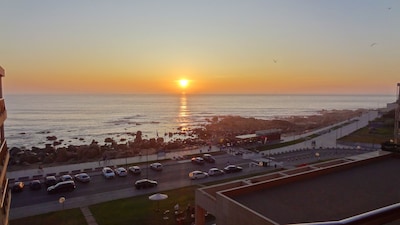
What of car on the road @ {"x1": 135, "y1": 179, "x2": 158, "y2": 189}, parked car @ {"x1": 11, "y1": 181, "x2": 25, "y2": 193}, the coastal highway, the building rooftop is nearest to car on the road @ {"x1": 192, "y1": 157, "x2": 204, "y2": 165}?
the coastal highway

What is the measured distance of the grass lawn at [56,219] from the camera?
15.5m

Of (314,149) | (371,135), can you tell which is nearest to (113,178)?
(314,149)

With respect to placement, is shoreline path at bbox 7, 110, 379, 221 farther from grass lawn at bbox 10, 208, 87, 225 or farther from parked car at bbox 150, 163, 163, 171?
parked car at bbox 150, 163, 163, 171

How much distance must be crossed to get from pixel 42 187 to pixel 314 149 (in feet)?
88.5

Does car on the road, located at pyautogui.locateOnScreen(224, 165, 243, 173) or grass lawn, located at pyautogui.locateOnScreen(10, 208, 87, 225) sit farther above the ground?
car on the road, located at pyautogui.locateOnScreen(224, 165, 243, 173)

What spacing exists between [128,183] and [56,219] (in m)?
6.78

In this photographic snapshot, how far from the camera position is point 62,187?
20.6 meters

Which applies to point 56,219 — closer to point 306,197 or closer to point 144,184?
point 144,184

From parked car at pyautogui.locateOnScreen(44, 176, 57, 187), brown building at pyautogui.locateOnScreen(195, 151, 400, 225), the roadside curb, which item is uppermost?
brown building at pyautogui.locateOnScreen(195, 151, 400, 225)

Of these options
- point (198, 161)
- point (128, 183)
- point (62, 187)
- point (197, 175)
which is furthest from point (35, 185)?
point (198, 161)

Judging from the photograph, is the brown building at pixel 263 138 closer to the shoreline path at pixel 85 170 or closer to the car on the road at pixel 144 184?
the shoreline path at pixel 85 170

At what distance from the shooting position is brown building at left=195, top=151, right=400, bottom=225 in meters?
7.16

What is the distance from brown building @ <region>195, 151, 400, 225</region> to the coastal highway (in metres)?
12.1

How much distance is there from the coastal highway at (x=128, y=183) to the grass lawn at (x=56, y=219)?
6.14ft
